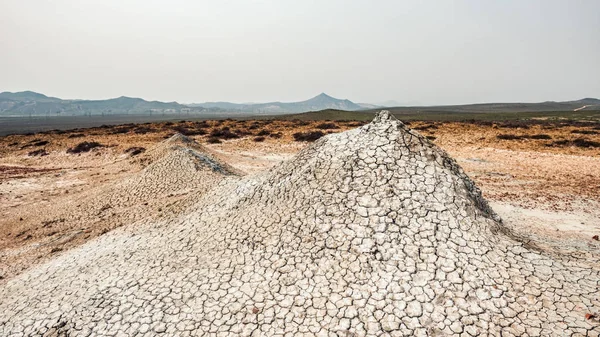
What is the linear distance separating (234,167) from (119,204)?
359 inches

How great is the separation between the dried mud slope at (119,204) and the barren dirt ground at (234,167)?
0.07 m

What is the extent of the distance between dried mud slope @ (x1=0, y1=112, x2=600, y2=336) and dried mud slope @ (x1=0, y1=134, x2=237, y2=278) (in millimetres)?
2090

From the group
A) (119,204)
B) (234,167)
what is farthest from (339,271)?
(234,167)

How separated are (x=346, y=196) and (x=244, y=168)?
52.2 ft

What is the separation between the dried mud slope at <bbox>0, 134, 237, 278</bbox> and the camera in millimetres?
11320

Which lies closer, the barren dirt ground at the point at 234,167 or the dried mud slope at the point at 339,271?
the dried mud slope at the point at 339,271

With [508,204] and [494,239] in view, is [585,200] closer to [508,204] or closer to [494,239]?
[508,204]

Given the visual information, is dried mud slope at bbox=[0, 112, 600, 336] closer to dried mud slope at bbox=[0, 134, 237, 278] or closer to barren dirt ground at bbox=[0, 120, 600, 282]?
barren dirt ground at bbox=[0, 120, 600, 282]

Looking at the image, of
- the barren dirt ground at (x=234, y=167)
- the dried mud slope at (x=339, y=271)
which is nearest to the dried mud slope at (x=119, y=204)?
the barren dirt ground at (x=234, y=167)

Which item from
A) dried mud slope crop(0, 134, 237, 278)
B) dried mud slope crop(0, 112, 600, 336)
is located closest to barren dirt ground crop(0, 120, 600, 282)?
dried mud slope crop(0, 134, 237, 278)

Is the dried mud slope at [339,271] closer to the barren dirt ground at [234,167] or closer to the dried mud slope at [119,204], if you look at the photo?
the barren dirt ground at [234,167]

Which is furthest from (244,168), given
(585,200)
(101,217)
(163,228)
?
(585,200)

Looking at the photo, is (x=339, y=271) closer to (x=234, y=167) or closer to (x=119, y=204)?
(x=119, y=204)

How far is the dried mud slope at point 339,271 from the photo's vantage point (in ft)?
19.1
